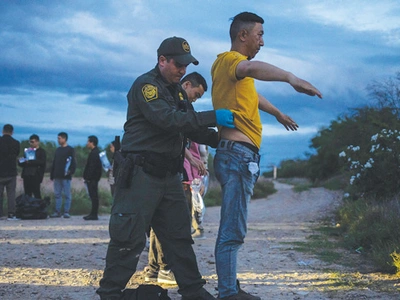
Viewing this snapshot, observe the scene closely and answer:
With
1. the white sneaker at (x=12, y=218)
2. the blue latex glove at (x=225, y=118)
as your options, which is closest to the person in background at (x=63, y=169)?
the white sneaker at (x=12, y=218)

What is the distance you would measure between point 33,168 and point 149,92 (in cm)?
1094

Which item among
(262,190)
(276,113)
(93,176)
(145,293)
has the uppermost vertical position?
(276,113)

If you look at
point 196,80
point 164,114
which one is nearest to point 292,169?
point 196,80

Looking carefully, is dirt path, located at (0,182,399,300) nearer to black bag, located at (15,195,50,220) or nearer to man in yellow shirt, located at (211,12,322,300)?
black bag, located at (15,195,50,220)

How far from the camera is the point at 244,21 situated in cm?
507

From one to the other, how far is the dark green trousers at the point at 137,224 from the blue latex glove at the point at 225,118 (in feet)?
2.32

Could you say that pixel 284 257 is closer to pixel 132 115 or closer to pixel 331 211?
pixel 132 115

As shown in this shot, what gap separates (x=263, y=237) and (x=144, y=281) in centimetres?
499

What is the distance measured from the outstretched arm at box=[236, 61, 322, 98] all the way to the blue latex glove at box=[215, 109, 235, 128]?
0.32 metres

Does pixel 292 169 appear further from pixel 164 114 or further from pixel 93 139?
pixel 164 114

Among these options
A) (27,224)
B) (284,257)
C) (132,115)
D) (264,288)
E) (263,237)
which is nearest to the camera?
(132,115)

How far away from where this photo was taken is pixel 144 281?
259 inches

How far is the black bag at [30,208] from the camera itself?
1454 cm

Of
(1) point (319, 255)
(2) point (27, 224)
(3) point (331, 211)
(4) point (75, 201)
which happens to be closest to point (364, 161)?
(3) point (331, 211)
